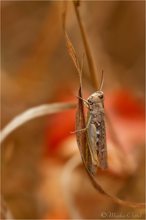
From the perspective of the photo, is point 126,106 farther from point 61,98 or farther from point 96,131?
point 96,131

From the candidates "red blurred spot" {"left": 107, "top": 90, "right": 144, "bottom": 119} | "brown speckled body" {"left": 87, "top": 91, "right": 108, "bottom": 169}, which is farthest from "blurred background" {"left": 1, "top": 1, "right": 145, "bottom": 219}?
"brown speckled body" {"left": 87, "top": 91, "right": 108, "bottom": 169}

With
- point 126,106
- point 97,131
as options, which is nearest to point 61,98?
point 126,106

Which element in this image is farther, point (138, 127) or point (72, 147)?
point (138, 127)

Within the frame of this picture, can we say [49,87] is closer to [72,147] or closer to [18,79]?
[18,79]

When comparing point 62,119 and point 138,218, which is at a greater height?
point 62,119

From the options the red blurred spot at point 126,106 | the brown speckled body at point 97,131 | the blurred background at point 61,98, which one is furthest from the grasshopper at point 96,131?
the red blurred spot at point 126,106

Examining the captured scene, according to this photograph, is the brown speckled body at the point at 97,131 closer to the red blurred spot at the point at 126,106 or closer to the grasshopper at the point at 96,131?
the grasshopper at the point at 96,131

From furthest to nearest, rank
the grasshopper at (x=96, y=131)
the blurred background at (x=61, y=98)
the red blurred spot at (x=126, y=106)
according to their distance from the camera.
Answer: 1. the red blurred spot at (x=126, y=106)
2. the blurred background at (x=61, y=98)
3. the grasshopper at (x=96, y=131)

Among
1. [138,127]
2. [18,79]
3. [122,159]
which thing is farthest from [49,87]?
[122,159]
